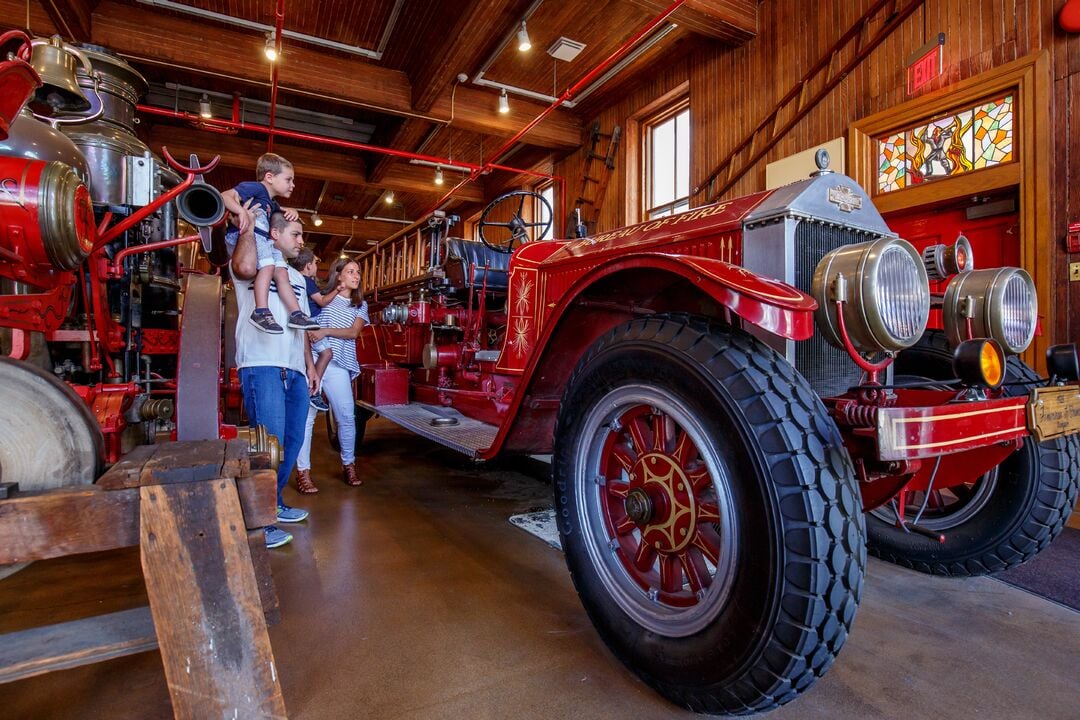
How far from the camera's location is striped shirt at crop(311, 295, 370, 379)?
3334 mm

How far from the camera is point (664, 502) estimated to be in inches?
53.3

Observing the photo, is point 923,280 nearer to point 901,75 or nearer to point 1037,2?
point 1037,2

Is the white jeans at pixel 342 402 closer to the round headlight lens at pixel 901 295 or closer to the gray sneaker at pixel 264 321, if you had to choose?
the gray sneaker at pixel 264 321

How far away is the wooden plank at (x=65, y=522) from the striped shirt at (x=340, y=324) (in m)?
2.34

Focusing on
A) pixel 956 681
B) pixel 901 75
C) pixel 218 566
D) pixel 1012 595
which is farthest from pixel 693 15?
pixel 218 566

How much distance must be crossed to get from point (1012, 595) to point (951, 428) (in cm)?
134

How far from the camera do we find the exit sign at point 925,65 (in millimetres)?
3771

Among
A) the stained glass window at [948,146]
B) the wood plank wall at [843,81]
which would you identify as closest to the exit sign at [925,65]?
the wood plank wall at [843,81]

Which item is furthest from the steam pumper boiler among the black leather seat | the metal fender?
the black leather seat

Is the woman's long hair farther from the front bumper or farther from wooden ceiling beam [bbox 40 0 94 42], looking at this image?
wooden ceiling beam [bbox 40 0 94 42]

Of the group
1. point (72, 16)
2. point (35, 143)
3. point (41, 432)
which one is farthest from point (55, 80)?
point (72, 16)

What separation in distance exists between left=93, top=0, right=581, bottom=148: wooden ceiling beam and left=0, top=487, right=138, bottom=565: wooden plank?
18.3 ft

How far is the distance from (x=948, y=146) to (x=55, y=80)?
16.8 feet

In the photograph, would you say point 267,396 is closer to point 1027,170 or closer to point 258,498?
point 258,498
